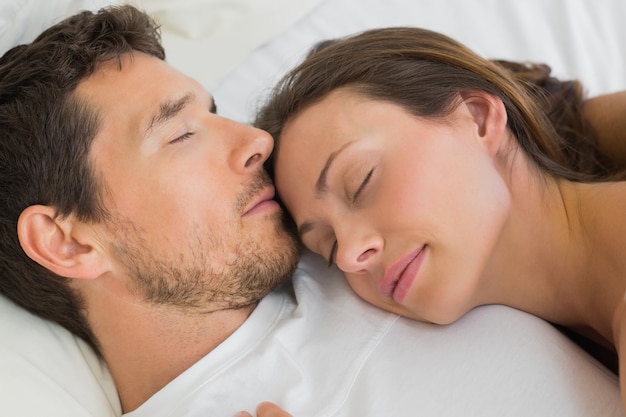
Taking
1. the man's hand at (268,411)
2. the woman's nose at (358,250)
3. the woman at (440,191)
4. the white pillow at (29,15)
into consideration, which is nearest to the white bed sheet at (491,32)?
the white pillow at (29,15)

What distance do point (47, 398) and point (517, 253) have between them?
947 millimetres

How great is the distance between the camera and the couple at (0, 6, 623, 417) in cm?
133

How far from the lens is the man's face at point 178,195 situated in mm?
1381

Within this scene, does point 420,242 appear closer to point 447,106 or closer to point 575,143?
point 447,106

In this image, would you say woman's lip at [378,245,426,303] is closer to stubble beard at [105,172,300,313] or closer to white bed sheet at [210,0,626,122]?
stubble beard at [105,172,300,313]

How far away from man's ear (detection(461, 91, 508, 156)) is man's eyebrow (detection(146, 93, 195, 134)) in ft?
1.88

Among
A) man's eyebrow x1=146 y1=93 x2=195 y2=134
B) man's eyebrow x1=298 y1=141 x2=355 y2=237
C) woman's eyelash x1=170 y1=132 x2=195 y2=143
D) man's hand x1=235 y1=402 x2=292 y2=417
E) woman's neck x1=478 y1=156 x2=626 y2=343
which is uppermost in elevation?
man's eyebrow x1=146 y1=93 x2=195 y2=134

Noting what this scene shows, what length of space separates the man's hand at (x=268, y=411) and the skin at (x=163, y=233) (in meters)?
0.20

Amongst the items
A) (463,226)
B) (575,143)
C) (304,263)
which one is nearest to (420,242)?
(463,226)

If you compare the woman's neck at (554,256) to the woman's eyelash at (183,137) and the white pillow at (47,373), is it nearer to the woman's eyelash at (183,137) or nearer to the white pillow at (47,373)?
the woman's eyelash at (183,137)

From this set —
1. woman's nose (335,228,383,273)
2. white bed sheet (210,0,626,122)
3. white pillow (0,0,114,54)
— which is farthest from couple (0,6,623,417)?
white bed sheet (210,0,626,122)

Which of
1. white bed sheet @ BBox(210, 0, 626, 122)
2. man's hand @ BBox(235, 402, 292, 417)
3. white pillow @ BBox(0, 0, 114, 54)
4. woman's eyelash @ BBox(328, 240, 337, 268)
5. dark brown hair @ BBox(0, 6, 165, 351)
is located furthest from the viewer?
white bed sheet @ BBox(210, 0, 626, 122)

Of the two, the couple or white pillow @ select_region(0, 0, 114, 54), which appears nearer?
the couple

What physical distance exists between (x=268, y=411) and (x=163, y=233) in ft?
1.30
